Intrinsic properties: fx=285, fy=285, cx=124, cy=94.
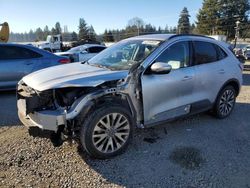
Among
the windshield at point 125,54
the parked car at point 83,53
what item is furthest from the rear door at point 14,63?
the parked car at point 83,53

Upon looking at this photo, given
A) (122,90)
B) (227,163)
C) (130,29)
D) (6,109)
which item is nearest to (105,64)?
(122,90)

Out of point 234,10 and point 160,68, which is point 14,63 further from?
point 234,10

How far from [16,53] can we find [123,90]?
5.02 m

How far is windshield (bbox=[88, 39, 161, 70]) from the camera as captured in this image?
4414 millimetres

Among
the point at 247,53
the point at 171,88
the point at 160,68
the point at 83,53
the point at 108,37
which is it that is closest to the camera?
the point at 160,68

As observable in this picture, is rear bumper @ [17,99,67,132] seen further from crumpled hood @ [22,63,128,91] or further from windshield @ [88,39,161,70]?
windshield @ [88,39,161,70]

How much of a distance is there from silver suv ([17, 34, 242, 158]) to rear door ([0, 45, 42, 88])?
3445mm

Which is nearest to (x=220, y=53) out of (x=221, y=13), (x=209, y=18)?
(x=209, y=18)

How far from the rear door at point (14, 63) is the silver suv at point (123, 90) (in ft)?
11.3

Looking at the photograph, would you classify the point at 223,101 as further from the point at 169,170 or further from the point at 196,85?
the point at 169,170

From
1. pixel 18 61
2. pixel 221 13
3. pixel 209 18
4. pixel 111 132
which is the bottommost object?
pixel 111 132

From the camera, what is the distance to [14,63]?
25.2 ft

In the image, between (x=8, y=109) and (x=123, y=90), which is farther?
(x=8, y=109)

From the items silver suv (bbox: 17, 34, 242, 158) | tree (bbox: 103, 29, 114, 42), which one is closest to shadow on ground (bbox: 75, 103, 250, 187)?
silver suv (bbox: 17, 34, 242, 158)
